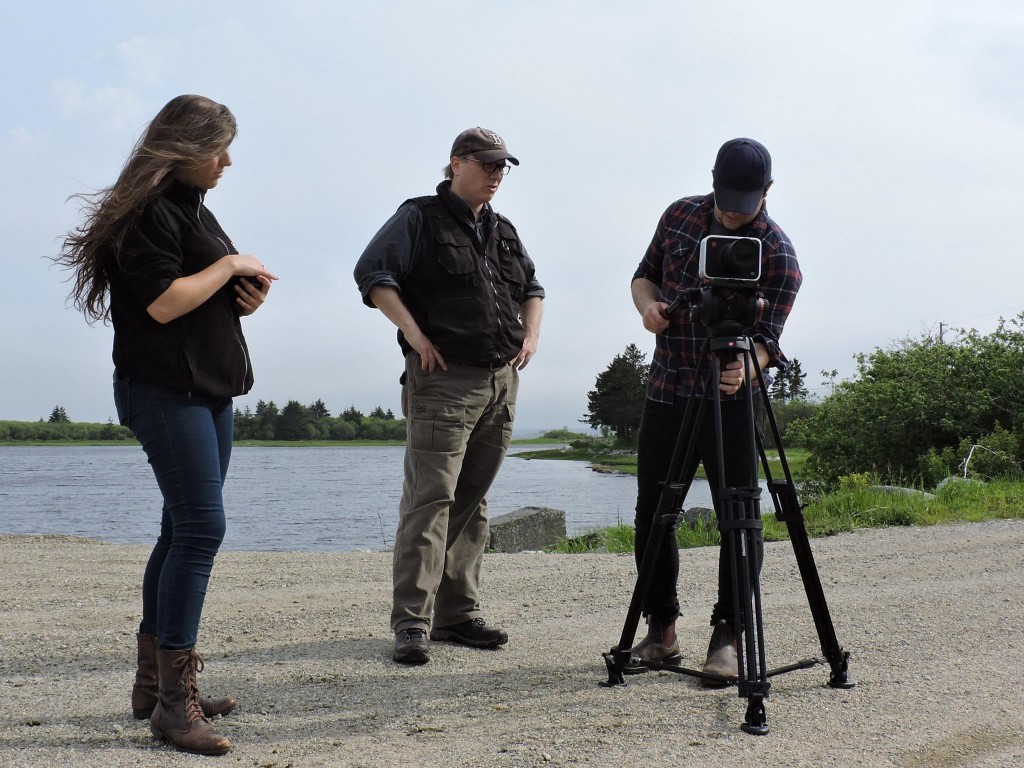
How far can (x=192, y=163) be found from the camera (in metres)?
3.12

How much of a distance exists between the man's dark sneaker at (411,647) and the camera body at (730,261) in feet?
6.73

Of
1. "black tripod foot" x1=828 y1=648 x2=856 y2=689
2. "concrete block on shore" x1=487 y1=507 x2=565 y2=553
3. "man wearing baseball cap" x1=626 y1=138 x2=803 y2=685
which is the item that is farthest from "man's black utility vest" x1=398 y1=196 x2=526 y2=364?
"concrete block on shore" x1=487 y1=507 x2=565 y2=553

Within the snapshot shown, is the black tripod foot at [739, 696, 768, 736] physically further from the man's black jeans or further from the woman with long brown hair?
the woman with long brown hair

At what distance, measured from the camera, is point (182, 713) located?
3000mm

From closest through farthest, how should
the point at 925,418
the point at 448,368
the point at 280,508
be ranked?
the point at 448,368 < the point at 925,418 < the point at 280,508

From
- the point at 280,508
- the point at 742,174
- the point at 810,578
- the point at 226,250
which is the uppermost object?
the point at 742,174

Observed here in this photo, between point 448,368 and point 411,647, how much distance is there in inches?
49.8

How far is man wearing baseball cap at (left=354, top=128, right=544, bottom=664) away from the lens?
4234 millimetres

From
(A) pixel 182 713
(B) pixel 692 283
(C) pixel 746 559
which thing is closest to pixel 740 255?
(B) pixel 692 283

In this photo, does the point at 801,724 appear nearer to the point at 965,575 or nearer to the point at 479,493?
the point at 479,493

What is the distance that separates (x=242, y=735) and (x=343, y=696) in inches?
21.0

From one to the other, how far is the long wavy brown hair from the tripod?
189cm

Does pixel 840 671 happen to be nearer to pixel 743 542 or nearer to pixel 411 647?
pixel 743 542

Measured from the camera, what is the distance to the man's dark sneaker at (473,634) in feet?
14.5
